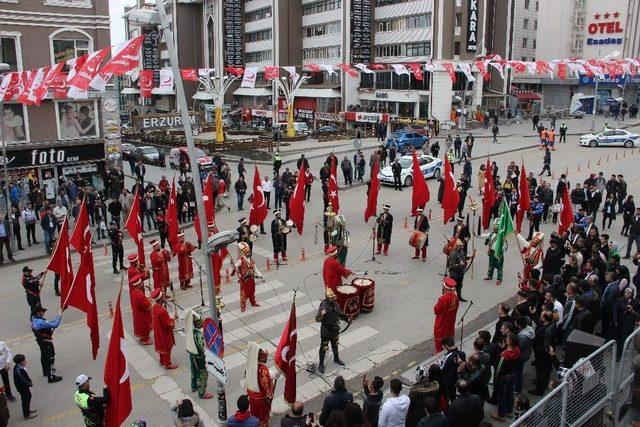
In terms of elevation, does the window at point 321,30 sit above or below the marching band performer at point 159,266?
above

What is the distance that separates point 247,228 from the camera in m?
16.9

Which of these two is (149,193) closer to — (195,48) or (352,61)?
(352,61)

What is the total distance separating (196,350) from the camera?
9914 mm

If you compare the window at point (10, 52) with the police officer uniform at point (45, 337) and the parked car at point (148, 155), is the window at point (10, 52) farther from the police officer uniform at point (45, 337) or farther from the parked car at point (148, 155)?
the police officer uniform at point (45, 337)

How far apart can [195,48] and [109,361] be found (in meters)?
94.4

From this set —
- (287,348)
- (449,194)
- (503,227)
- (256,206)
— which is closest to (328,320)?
(287,348)

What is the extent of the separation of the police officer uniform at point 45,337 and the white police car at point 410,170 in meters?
20.1

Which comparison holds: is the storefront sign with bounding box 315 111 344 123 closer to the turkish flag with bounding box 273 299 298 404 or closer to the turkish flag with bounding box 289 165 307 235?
the turkish flag with bounding box 289 165 307 235

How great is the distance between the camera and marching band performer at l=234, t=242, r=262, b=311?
13500 mm

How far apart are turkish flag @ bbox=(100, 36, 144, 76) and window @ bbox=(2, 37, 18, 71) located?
57.1ft

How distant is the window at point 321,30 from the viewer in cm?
6869

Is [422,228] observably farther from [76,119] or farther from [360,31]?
[360,31]

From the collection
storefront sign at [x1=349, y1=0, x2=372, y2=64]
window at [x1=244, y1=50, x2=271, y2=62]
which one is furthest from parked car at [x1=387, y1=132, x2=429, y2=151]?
window at [x1=244, y1=50, x2=271, y2=62]

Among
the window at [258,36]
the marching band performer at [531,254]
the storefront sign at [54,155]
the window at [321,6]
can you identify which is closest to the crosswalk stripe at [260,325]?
the marching band performer at [531,254]
